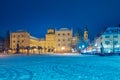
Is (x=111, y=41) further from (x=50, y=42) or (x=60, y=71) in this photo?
(x=60, y=71)

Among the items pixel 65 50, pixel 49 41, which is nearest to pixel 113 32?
pixel 65 50

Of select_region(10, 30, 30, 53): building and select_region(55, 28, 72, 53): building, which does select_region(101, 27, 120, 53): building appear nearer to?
select_region(55, 28, 72, 53): building

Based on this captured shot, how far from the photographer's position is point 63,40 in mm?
108625

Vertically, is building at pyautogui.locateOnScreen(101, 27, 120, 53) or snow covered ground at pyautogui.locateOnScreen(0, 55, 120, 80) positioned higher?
building at pyautogui.locateOnScreen(101, 27, 120, 53)

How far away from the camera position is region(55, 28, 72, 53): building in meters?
106

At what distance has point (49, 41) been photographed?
378ft

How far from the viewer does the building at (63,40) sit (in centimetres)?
10634

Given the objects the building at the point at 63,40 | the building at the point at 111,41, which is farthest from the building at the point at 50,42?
the building at the point at 111,41

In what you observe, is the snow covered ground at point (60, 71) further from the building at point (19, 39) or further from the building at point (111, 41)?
the building at point (19, 39)

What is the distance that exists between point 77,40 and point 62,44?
830 centimetres

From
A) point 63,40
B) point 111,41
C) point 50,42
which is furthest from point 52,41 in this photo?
point 111,41

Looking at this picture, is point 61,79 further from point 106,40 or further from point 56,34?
point 56,34

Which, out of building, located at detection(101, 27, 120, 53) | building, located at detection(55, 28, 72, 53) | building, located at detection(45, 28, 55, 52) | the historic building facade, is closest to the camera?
building, located at detection(101, 27, 120, 53)

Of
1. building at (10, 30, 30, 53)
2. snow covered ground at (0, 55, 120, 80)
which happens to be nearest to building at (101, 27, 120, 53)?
building at (10, 30, 30, 53)
